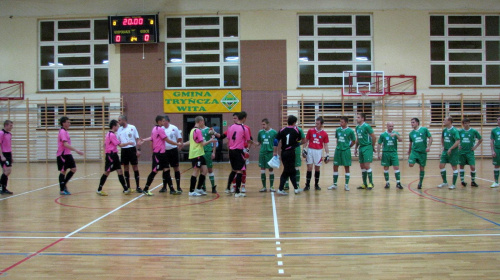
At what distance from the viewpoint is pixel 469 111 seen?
19062mm

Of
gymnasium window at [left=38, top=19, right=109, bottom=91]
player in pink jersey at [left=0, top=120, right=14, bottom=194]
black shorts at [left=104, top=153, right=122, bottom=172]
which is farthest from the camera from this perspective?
gymnasium window at [left=38, top=19, right=109, bottom=91]

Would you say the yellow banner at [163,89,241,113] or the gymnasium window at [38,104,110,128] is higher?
the yellow banner at [163,89,241,113]

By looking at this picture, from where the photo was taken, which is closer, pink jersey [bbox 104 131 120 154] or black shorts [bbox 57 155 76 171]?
pink jersey [bbox 104 131 120 154]

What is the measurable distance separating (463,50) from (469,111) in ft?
10.1

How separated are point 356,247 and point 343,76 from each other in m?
15.2

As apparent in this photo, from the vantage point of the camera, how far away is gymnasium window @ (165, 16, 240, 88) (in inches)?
749

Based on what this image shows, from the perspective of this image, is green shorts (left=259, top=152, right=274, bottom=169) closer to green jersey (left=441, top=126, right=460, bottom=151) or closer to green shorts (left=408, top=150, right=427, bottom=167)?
green shorts (left=408, top=150, right=427, bottom=167)

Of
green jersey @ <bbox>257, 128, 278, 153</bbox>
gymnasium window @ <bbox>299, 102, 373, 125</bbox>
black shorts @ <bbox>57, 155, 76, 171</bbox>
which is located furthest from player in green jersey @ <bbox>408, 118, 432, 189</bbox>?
gymnasium window @ <bbox>299, 102, 373, 125</bbox>

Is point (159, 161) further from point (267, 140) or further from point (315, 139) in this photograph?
point (315, 139)

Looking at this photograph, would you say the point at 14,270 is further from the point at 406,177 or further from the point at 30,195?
the point at 406,177

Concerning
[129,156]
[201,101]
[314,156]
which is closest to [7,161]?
[129,156]

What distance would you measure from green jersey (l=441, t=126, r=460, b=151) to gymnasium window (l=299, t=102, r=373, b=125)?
9486mm

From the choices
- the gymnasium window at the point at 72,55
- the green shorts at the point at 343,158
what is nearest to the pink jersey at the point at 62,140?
the green shorts at the point at 343,158

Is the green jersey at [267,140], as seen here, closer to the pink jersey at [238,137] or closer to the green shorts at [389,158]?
the pink jersey at [238,137]
